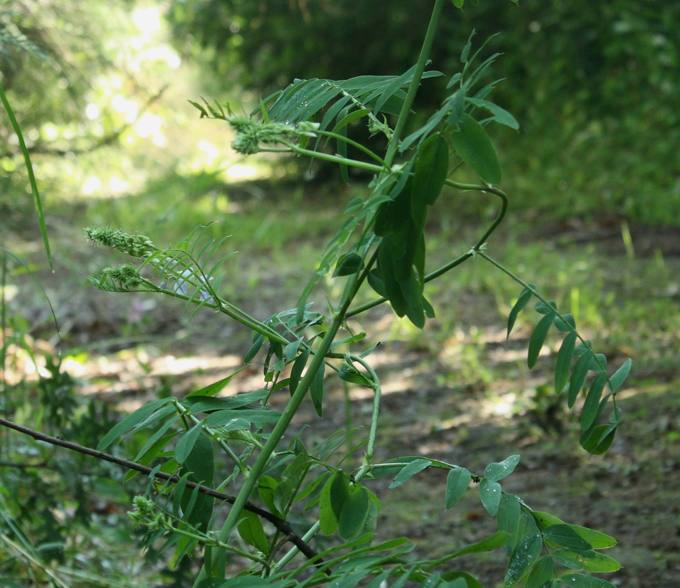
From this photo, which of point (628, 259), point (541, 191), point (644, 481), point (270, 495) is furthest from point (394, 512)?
A: point (541, 191)

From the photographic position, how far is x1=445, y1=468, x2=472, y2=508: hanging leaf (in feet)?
3.68

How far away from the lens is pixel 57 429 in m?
2.42

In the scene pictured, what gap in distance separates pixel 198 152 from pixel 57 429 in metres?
7.20

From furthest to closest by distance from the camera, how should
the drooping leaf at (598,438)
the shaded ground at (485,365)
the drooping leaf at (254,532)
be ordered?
the shaded ground at (485,365)
the drooping leaf at (598,438)
the drooping leaf at (254,532)

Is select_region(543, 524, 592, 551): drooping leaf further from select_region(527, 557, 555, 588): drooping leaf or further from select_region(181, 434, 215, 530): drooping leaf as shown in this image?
select_region(181, 434, 215, 530): drooping leaf

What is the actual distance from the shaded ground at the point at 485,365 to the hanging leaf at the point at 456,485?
22cm

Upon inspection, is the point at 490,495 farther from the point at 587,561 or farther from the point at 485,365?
the point at 485,365

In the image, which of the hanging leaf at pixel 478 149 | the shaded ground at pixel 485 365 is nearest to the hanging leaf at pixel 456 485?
the shaded ground at pixel 485 365

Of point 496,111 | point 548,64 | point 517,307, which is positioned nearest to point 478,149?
point 496,111

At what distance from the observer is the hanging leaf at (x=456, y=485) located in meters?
1.12

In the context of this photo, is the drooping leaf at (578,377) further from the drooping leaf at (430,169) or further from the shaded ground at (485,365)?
the drooping leaf at (430,169)

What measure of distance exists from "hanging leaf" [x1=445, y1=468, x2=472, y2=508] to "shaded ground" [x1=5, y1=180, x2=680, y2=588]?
22cm

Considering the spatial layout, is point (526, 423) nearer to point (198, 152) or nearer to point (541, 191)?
point (541, 191)

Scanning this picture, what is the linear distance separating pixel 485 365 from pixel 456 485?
9.42 ft
